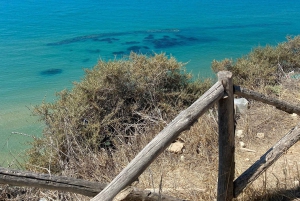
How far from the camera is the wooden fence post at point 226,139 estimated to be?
2.70m

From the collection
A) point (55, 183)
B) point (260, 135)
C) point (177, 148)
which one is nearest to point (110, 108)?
point (177, 148)

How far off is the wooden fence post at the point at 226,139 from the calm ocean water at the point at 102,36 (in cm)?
477

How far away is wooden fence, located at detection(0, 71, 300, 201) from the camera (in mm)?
2115

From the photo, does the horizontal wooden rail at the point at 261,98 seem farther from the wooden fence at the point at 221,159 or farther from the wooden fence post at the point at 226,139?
the wooden fence post at the point at 226,139

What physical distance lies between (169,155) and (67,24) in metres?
16.9

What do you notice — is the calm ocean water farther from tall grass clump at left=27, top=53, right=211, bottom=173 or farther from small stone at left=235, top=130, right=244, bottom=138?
small stone at left=235, top=130, right=244, bottom=138

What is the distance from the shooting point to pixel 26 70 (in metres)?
12.4

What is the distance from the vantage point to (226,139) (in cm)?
286

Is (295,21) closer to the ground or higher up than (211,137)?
higher up

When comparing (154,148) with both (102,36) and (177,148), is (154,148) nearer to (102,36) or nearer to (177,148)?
(177,148)

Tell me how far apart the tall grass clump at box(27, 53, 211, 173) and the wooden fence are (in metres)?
2.26

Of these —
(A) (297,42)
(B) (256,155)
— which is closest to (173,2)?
(A) (297,42)

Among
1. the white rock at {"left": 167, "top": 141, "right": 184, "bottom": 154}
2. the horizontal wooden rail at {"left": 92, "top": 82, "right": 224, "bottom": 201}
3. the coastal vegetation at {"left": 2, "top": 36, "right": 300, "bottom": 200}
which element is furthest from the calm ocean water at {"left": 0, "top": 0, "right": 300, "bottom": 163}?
the horizontal wooden rail at {"left": 92, "top": 82, "right": 224, "bottom": 201}

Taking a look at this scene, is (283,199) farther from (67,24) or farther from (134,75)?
(67,24)
